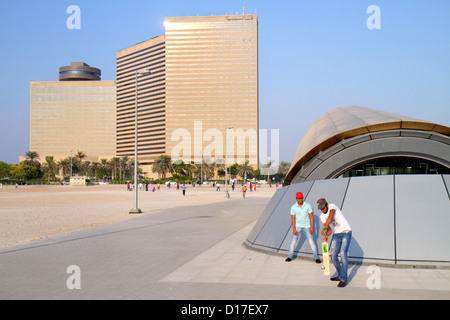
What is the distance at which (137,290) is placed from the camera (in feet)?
21.6

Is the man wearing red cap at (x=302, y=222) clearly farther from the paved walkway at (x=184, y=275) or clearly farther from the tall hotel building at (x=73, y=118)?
the tall hotel building at (x=73, y=118)

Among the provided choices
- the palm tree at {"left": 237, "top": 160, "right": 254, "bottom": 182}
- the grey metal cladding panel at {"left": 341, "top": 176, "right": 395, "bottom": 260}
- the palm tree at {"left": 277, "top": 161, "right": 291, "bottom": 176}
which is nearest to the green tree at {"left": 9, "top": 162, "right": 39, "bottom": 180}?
the palm tree at {"left": 237, "top": 160, "right": 254, "bottom": 182}

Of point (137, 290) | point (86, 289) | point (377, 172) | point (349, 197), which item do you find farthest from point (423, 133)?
point (86, 289)

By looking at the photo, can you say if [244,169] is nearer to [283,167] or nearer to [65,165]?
[283,167]

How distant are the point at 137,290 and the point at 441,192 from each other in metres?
6.58

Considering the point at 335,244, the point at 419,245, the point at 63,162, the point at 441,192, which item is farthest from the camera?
the point at 63,162

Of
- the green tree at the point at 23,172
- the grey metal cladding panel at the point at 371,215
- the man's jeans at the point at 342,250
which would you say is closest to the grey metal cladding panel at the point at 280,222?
the grey metal cladding panel at the point at 371,215

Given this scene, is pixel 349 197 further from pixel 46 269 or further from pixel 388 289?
pixel 46 269

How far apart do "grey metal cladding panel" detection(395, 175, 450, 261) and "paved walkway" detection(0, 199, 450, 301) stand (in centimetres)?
45

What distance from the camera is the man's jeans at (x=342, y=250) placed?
21.7 feet

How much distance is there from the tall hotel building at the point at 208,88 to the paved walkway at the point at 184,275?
459ft

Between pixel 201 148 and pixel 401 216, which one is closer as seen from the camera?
pixel 401 216

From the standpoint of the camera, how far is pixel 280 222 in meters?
10.1

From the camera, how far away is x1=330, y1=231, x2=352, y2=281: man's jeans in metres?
6.62
